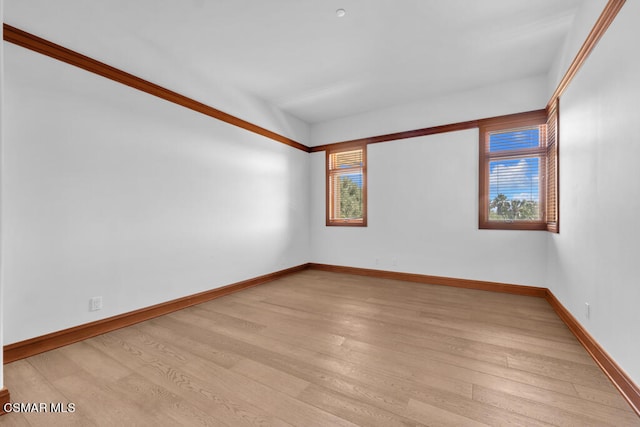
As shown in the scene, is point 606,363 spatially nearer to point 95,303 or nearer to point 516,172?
point 516,172

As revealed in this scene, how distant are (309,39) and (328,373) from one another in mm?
3116

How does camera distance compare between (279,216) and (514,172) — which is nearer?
(514,172)

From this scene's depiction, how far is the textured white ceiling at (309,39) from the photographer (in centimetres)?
236

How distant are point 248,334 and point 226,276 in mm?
1445

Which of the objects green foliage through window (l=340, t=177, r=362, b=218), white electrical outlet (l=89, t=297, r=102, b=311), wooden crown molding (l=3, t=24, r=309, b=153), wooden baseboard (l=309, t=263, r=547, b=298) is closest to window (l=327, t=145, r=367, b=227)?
green foliage through window (l=340, t=177, r=362, b=218)

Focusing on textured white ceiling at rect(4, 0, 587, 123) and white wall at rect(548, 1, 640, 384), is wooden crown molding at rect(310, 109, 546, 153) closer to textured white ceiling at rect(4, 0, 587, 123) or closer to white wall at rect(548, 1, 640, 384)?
textured white ceiling at rect(4, 0, 587, 123)

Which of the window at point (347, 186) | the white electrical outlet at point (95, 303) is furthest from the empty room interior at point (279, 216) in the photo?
the window at point (347, 186)

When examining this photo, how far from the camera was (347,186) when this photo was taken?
517 cm

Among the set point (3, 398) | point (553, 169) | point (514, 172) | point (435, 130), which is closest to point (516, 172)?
point (514, 172)

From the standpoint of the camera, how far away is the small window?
3584 mm

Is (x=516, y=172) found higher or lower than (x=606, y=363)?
higher

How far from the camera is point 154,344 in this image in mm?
2264

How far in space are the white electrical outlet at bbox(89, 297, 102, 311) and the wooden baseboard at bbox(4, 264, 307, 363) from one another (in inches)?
4.8

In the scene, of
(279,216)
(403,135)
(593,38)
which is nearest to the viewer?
(593,38)
